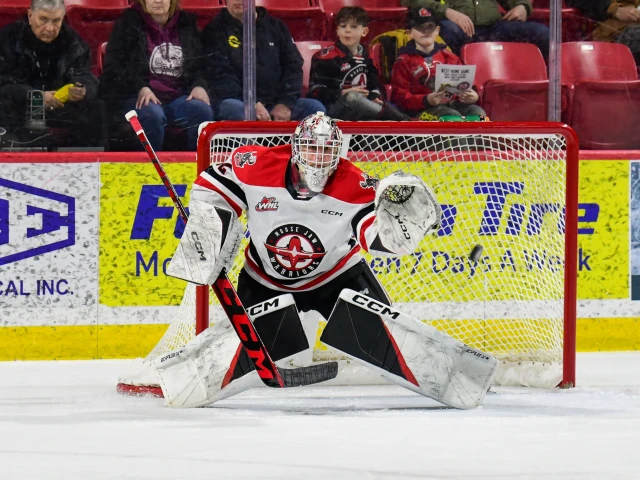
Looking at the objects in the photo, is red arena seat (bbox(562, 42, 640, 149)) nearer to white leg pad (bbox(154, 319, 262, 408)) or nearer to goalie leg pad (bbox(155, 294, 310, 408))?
goalie leg pad (bbox(155, 294, 310, 408))

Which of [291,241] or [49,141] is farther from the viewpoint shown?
[49,141]

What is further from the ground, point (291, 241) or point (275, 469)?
point (291, 241)

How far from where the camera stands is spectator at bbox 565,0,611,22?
4840 mm

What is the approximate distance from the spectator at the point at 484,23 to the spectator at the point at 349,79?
0.29 m

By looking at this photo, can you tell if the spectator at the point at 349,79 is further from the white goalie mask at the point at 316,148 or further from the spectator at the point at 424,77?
the white goalie mask at the point at 316,148

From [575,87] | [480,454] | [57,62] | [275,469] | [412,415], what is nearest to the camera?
[275,469]

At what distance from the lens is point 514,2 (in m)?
4.85

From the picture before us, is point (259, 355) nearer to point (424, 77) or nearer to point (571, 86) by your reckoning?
point (424, 77)

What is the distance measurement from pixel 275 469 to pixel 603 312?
2.78 m

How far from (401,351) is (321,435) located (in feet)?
1.88

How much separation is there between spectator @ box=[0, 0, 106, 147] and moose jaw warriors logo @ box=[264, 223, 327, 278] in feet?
4.57

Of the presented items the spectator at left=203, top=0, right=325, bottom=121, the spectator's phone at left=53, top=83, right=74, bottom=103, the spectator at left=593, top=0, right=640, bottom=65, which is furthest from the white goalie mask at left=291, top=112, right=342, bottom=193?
the spectator at left=593, top=0, right=640, bottom=65

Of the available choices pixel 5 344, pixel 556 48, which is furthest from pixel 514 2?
pixel 5 344

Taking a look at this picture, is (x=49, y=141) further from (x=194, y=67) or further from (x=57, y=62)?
(x=194, y=67)
